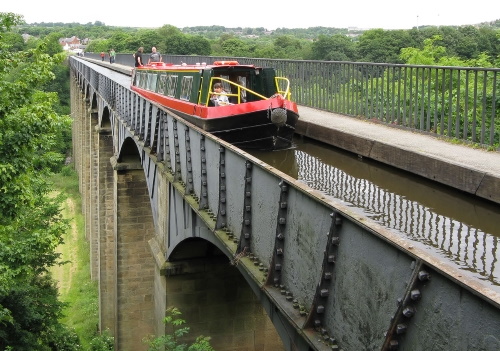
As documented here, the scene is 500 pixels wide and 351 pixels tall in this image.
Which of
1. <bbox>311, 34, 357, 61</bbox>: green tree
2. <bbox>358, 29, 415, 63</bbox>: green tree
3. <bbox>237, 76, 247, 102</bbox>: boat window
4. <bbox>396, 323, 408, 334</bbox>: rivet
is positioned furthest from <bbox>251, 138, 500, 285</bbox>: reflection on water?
<bbox>311, 34, 357, 61</bbox>: green tree

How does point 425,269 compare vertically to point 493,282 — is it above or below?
above

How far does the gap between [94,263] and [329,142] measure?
82.9ft

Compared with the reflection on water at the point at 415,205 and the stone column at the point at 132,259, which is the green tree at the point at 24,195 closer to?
the stone column at the point at 132,259

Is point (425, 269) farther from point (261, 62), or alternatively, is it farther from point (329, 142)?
point (261, 62)

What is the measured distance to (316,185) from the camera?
7.70 metres

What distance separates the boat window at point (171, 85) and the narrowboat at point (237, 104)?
0.07 feet

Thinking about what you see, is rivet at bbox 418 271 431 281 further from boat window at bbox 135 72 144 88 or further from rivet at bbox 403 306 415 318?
boat window at bbox 135 72 144 88

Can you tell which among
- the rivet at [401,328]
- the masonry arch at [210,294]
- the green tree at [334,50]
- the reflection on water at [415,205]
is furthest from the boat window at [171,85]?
the green tree at [334,50]

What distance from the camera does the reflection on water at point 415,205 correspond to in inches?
197

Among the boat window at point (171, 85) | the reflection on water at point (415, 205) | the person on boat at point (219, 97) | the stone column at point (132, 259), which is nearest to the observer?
the reflection on water at point (415, 205)

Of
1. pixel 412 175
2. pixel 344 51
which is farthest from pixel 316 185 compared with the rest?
pixel 344 51

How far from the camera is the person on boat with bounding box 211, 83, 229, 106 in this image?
11691mm

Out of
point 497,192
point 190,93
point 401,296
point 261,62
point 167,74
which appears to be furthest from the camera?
point 261,62

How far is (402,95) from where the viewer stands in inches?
492
